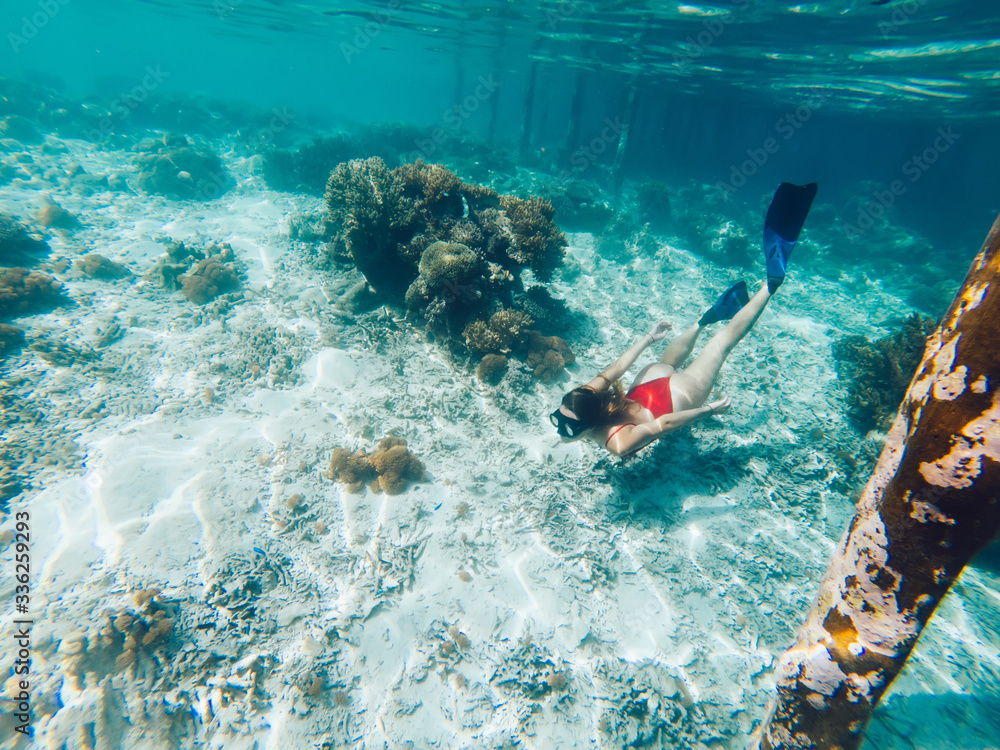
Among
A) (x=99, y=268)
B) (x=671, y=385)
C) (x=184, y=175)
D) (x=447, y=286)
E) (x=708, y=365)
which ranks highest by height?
(x=447, y=286)

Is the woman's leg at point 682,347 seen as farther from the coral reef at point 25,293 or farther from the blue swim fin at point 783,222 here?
the coral reef at point 25,293

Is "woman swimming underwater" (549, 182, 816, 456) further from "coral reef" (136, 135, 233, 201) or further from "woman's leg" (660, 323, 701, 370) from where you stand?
"coral reef" (136, 135, 233, 201)

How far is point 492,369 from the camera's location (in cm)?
598

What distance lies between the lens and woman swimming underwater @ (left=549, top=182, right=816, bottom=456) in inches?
153

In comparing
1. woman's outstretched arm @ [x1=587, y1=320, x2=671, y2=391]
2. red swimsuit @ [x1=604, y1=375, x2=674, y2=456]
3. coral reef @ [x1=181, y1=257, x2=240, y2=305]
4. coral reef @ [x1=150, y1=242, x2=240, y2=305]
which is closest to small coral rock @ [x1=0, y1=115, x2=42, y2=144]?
coral reef @ [x1=150, y1=242, x2=240, y2=305]

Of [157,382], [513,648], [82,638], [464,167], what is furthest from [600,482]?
[464,167]

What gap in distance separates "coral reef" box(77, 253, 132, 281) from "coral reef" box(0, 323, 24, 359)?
268 centimetres

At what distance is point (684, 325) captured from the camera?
9.08m

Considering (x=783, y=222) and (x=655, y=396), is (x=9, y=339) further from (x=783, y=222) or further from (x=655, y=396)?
(x=783, y=222)

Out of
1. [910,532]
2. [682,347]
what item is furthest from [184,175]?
[910,532]

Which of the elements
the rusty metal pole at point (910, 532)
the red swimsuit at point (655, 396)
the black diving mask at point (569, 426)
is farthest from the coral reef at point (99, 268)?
the rusty metal pole at point (910, 532)

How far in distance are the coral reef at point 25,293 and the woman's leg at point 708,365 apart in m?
11.0

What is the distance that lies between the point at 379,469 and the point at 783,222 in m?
6.00

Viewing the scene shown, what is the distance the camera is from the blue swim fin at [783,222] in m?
4.69
